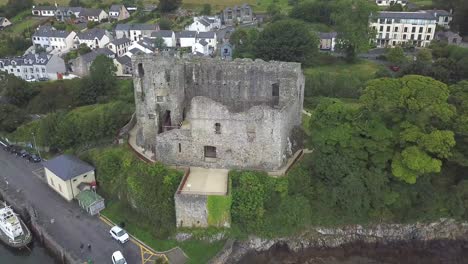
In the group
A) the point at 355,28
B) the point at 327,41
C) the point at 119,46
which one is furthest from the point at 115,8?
the point at 355,28

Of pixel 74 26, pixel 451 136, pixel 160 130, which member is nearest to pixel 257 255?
pixel 160 130

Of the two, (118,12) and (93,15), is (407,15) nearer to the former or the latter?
(118,12)

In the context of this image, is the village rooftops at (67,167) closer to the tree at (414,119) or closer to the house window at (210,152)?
the house window at (210,152)

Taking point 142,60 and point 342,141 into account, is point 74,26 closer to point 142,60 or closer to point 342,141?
point 142,60

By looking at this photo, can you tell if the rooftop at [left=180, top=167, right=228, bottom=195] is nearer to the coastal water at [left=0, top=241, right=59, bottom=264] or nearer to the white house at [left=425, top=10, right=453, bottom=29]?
the coastal water at [left=0, top=241, right=59, bottom=264]

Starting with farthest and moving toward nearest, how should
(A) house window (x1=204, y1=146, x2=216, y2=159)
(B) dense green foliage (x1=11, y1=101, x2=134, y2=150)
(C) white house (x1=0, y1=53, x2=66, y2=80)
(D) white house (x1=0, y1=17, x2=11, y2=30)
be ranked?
(D) white house (x1=0, y1=17, x2=11, y2=30), (C) white house (x1=0, y1=53, x2=66, y2=80), (B) dense green foliage (x1=11, y1=101, x2=134, y2=150), (A) house window (x1=204, y1=146, x2=216, y2=159)

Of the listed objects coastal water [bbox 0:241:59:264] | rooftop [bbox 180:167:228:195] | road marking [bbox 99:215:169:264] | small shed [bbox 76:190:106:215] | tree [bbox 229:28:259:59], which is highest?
tree [bbox 229:28:259:59]

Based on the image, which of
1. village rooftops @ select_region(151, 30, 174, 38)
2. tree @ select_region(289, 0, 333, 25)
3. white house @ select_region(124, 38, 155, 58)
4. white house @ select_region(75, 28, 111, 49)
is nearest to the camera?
white house @ select_region(124, 38, 155, 58)

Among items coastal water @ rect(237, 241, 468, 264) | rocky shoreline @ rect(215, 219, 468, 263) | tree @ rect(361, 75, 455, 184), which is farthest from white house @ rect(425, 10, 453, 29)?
coastal water @ rect(237, 241, 468, 264)

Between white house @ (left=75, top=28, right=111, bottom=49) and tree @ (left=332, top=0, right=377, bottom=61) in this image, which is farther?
white house @ (left=75, top=28, right=111, bottom=49)
